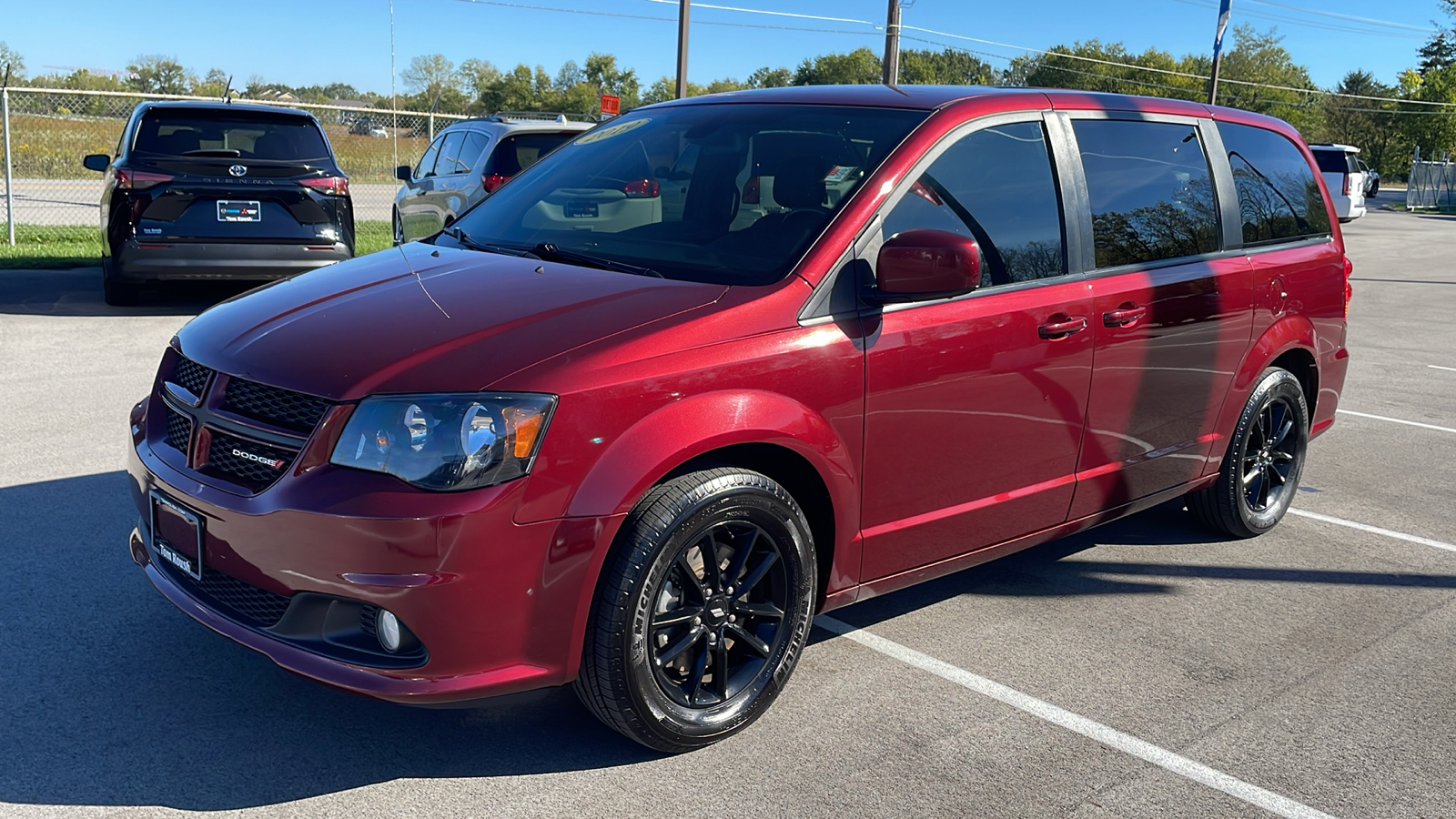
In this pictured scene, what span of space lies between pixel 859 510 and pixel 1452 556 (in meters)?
3.41

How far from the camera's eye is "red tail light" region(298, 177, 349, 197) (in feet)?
32.6

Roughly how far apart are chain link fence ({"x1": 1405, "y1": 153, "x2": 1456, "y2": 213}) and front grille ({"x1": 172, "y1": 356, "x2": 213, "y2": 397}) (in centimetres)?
5841

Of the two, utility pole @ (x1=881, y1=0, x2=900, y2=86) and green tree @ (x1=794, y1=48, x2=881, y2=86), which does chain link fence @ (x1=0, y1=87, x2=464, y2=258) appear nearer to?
utility pole @ (x1=881, y1=0, x2=900, y2=86)

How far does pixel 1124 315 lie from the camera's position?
4430 millimetres

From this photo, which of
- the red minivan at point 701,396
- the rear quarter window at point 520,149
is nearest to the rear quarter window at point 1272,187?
the red minivan at point 701,396

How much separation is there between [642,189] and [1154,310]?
1972mm

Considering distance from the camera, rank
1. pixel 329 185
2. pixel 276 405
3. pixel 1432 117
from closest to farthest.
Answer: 1. pixel 276 405
2. pixel 329 185
3. pixel 1432 117

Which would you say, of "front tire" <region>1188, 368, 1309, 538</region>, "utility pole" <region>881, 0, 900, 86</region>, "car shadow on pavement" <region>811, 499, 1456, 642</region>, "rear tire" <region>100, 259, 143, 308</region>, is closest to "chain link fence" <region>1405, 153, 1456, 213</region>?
"utility pole" <region>881, 0, 900, 86</region>

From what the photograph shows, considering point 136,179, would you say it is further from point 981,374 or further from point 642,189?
point 981,374

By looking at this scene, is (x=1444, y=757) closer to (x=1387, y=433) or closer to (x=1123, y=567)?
(x=1123, y=567)

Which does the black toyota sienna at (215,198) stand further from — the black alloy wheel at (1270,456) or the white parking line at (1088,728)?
the black alloy wheel at (1270,456)

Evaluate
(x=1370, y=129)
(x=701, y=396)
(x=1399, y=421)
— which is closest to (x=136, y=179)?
(x=701, y=396)

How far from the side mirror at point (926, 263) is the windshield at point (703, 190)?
258 mm

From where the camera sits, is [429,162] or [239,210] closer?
[239,210]
